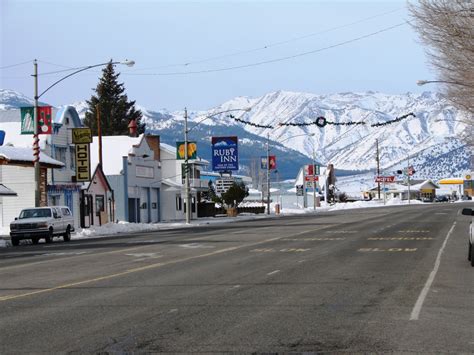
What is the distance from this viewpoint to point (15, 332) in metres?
10.9

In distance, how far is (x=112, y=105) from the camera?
11675cm

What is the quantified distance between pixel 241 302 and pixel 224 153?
5869cm

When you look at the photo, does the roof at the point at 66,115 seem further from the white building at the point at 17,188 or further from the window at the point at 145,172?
the window at the point at 145,172

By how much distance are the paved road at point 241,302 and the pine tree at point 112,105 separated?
90.6 meters

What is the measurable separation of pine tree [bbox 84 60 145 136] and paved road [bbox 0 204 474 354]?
90590 mm

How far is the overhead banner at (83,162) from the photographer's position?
188 ft

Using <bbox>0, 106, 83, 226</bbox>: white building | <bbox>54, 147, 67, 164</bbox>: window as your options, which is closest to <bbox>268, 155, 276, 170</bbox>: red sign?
<bbox>0, 106, 83, 226</bbox>: white building

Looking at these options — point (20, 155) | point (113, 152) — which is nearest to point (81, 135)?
point (20, 155)

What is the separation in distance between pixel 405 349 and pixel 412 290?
599 cm

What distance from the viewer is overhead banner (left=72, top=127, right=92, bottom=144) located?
56.5 metres

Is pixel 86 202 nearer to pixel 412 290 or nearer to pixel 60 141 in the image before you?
pixel 60 141

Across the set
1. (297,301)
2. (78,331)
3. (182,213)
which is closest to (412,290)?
(297,301)

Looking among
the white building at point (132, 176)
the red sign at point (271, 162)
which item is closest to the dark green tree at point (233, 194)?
the red sign at point (271, 162)

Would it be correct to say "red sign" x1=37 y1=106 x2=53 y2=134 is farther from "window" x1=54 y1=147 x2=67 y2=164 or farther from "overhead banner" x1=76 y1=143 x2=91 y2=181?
"window" x1=54 y1=147 x2=67 y2=164
